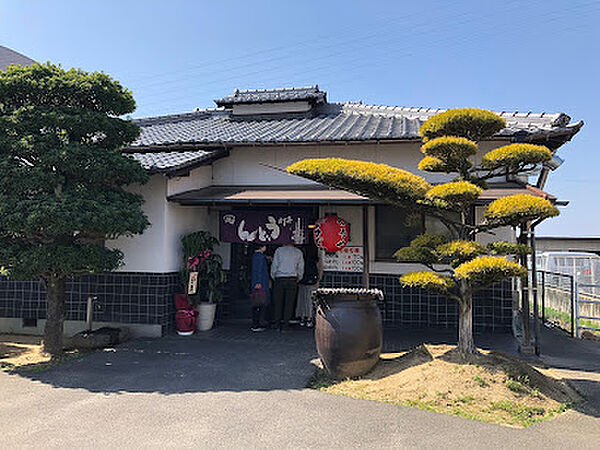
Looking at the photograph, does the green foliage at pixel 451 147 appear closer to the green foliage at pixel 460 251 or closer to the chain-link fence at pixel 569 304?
the green foliage at pixel 460 251

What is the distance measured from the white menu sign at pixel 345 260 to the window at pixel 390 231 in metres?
0.43

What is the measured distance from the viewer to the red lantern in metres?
8.77

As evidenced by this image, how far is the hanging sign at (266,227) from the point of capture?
9.13 meters

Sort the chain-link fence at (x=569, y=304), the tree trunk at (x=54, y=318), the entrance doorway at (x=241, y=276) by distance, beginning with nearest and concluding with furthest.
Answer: the tree trunk at (x=54, y=318) < the chain-link fence at (x=569, y=304) < the entrance doorway at (x=241, y=276)

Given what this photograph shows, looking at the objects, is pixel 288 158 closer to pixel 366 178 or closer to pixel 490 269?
pixel 366 178

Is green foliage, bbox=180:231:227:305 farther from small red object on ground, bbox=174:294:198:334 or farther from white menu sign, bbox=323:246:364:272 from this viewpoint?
white menu sign, bbox=323:246:364:272

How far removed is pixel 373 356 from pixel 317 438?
2.08 m

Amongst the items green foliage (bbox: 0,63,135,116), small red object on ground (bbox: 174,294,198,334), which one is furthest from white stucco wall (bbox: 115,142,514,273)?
green foliage (bbox: 0,63,135,116)

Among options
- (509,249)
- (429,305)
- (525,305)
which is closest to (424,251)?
(509,249)

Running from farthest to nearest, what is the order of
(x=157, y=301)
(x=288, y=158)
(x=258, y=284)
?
(x=288, y=158) → (x=258, y=284) → (x=157, y=301)

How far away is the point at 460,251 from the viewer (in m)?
5.62

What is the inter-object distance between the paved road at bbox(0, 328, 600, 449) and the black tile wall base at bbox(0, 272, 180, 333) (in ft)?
6.56

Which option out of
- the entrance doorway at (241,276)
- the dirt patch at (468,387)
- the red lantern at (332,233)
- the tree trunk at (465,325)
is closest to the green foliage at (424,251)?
the tree trunk at (465,325)

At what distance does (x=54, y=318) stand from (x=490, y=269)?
22.1 ft
